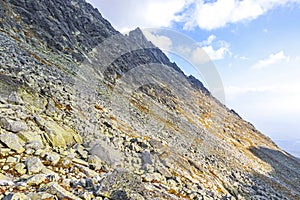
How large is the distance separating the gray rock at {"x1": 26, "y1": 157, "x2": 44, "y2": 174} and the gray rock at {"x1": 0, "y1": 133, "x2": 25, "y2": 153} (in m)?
1.06

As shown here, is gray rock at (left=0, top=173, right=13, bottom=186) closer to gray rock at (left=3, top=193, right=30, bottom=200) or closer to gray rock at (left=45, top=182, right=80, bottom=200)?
gray rock at (left=3, top=193, right=30, bottom=200)

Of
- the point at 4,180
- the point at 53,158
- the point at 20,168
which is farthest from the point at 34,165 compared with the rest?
the point at 4,180

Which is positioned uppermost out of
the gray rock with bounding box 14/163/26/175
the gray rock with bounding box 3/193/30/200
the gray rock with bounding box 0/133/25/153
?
the gray rock with bounding box 0/133/25/153

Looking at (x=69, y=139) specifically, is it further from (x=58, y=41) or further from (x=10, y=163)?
(x=58, y=41)

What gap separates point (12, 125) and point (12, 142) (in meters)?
1.24

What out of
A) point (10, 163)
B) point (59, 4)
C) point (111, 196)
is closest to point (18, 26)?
point (59, 4)

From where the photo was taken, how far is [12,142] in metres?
11.9

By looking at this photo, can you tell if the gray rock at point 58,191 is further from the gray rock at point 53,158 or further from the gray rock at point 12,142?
the gray rock at point 12,142

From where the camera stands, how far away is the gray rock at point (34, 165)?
10633 millimetres

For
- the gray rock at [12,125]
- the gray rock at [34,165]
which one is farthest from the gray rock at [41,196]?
the gray rock at [12,125]

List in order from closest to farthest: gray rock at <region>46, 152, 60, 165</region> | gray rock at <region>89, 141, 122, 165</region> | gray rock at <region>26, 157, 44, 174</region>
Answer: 1. gray rock at <region>26, 157, 44, 174</region>
2. gray rock at <region>46, 152, 60, 165</region>
3. gray rock at <region>89, 141, 122, 165</region>

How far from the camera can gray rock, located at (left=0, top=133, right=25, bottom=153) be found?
11648 millimetres

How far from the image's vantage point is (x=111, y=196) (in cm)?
1048

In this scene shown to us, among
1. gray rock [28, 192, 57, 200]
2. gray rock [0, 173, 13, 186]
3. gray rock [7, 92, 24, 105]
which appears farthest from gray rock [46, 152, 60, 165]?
gray rock [7, 92, 24, 105]
